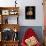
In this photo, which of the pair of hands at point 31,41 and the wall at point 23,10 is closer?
the pair of hands at point 31,41

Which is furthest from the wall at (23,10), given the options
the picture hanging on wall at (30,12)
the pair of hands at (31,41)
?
the pair of hands at (31,41)

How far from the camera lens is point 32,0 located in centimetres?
560

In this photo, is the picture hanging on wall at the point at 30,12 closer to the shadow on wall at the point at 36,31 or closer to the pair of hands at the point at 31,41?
the shadow on wall at the point at 36,31

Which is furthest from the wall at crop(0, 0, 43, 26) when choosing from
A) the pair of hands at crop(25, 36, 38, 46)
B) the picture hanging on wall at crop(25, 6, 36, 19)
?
the pair of hands at crop(25, 36, 38, 46)

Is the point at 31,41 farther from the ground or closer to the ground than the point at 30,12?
closer to the ground

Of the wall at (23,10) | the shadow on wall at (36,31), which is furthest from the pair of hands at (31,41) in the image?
the wall at (23,10)

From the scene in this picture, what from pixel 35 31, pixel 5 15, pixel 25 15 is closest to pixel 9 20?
pixel 5 15

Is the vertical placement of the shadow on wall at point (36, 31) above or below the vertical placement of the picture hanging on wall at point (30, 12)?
below

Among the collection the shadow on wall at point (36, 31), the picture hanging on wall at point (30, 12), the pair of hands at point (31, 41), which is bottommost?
the pair of hands at point (31, 41)

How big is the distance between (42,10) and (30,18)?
518 millimetres

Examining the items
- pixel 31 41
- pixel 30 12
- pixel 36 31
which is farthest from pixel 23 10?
pixel 31 41

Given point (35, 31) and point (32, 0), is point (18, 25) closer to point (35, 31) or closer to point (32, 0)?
point (35, 31)

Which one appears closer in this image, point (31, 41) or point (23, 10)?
point (31, 41)

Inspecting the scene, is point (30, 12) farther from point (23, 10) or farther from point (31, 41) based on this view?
point (31, 41)
